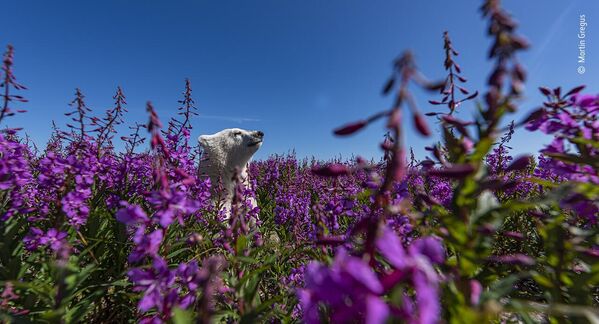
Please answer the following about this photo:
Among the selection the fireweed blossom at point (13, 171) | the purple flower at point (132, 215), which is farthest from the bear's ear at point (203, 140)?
the purple flower at point (132, 215)

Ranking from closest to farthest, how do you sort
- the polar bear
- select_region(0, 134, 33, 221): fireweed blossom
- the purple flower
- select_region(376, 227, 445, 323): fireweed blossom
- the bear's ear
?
select_region(376, 227, 445, 323): fireweed blossom < the purple flower < select_region(0, 134, 33, 221): fireweed blossom < the polar bear < the bear's ear

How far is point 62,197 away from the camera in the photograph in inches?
98.7

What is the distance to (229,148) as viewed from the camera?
331 inches

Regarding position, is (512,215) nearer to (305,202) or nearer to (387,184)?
(305,202)

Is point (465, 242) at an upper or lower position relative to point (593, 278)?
upper

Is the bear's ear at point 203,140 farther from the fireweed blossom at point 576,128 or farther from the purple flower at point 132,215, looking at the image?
the fireweed blossom at point 576,128

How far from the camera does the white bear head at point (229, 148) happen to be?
27.0 ft

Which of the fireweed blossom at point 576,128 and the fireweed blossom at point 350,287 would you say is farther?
the fireweed blossom at point 576,128

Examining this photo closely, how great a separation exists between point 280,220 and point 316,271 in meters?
5.51

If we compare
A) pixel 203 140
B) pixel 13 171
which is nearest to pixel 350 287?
pixel 13 171

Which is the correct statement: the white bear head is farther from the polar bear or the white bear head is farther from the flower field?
the flower field

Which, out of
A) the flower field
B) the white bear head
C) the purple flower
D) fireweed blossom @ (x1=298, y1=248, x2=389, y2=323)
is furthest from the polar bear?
fireweed blossom @ (x1=298, y1=248, x2=389, y2=323)

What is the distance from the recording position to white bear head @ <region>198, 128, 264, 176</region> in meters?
8.23

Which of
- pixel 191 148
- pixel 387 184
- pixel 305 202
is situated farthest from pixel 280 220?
pixel 387 184
